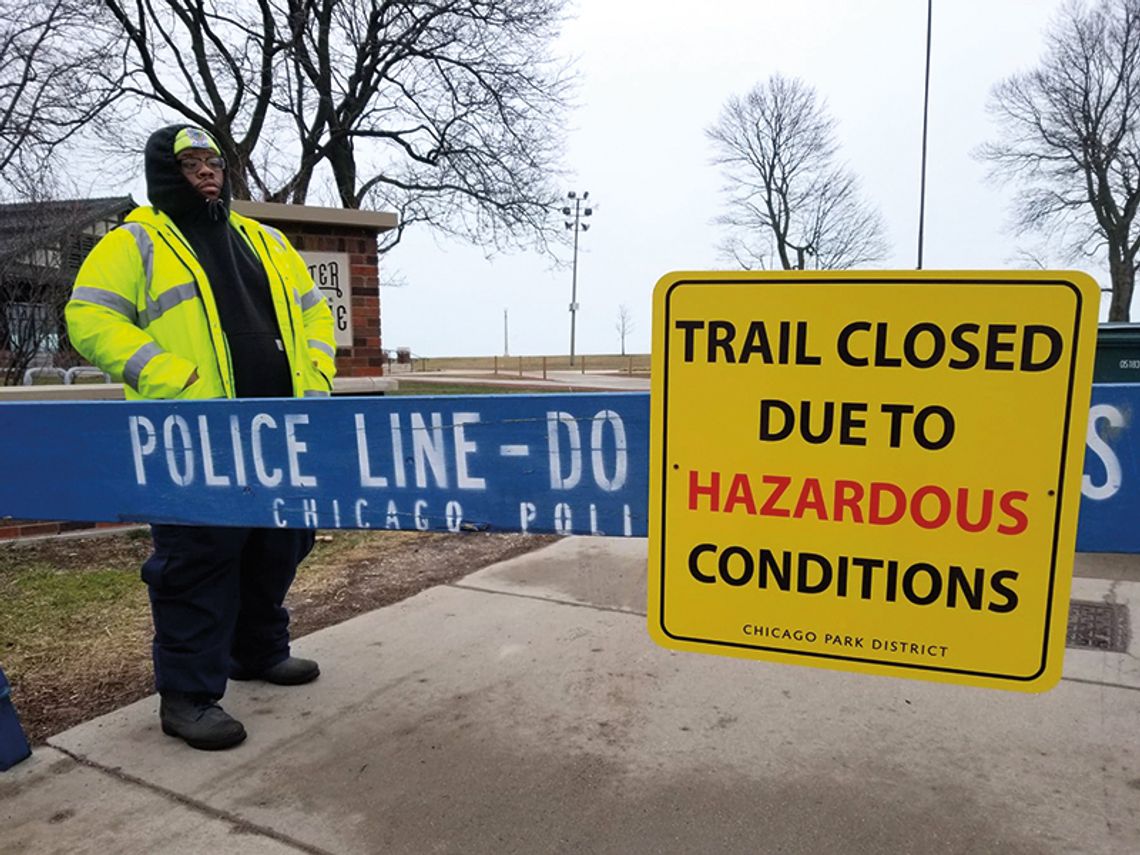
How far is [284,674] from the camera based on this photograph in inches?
114

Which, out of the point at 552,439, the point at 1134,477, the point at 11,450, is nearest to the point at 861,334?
the point at 1134,477

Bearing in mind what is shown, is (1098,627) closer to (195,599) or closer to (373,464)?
(373,464)

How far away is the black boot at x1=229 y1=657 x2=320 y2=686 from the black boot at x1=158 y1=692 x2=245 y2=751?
0.39m

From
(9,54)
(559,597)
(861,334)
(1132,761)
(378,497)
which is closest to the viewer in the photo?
(861,334)

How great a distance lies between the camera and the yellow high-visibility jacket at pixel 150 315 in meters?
2.21

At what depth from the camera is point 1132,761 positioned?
2.30 meters

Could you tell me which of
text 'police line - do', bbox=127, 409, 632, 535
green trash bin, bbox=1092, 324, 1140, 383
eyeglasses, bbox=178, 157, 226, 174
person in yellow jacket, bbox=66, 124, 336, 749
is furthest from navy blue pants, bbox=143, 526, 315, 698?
green trash bin, bbox=1092, 324, 1140, 383

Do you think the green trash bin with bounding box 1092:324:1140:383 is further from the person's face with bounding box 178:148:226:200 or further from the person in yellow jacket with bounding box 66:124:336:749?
the person's face with bounding box 178:148:226:200

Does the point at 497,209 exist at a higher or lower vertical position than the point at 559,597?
higher

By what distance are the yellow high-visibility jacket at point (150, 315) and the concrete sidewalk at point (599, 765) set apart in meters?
Result: 1.07

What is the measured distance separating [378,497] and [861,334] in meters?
1.06

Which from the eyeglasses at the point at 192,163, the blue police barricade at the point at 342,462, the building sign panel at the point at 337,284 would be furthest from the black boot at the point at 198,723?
the building sign panel at the point at 337,284

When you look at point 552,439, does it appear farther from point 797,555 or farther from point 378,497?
point 797,555

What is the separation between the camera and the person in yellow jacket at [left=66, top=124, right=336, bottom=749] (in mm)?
2242
